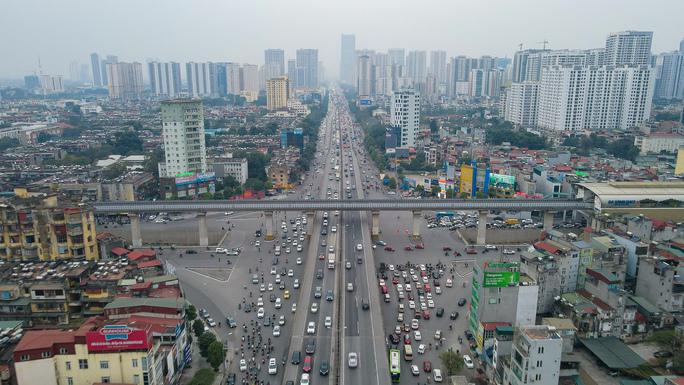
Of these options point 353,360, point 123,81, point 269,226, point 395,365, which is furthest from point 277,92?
point 395,365

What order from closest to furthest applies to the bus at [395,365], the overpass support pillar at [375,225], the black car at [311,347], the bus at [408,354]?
1. the bus at [395,365]
2. the black car at [311,347]
3. the bus at [408,354]
4. the overpass support pillar at [375,225]

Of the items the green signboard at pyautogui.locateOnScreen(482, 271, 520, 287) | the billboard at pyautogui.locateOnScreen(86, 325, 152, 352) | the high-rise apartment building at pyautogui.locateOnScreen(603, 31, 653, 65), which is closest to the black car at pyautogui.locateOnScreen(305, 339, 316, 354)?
the billboard at pyautogui.locateOnScreen(86, 325, 152, 352)

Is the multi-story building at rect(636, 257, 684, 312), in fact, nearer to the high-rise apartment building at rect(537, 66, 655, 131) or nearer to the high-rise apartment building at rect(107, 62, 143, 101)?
the high-rise apartment building at rect(537, 66, 655, 131)

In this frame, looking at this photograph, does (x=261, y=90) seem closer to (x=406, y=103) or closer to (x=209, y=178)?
(x=406, y=103)

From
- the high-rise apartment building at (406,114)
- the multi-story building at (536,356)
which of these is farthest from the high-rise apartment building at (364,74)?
the multi-story building at (536,356)

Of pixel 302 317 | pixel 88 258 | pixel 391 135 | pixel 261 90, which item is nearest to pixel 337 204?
pixel 302 317

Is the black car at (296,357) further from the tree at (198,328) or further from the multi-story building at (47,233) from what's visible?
the multi-story building at (47,233)
